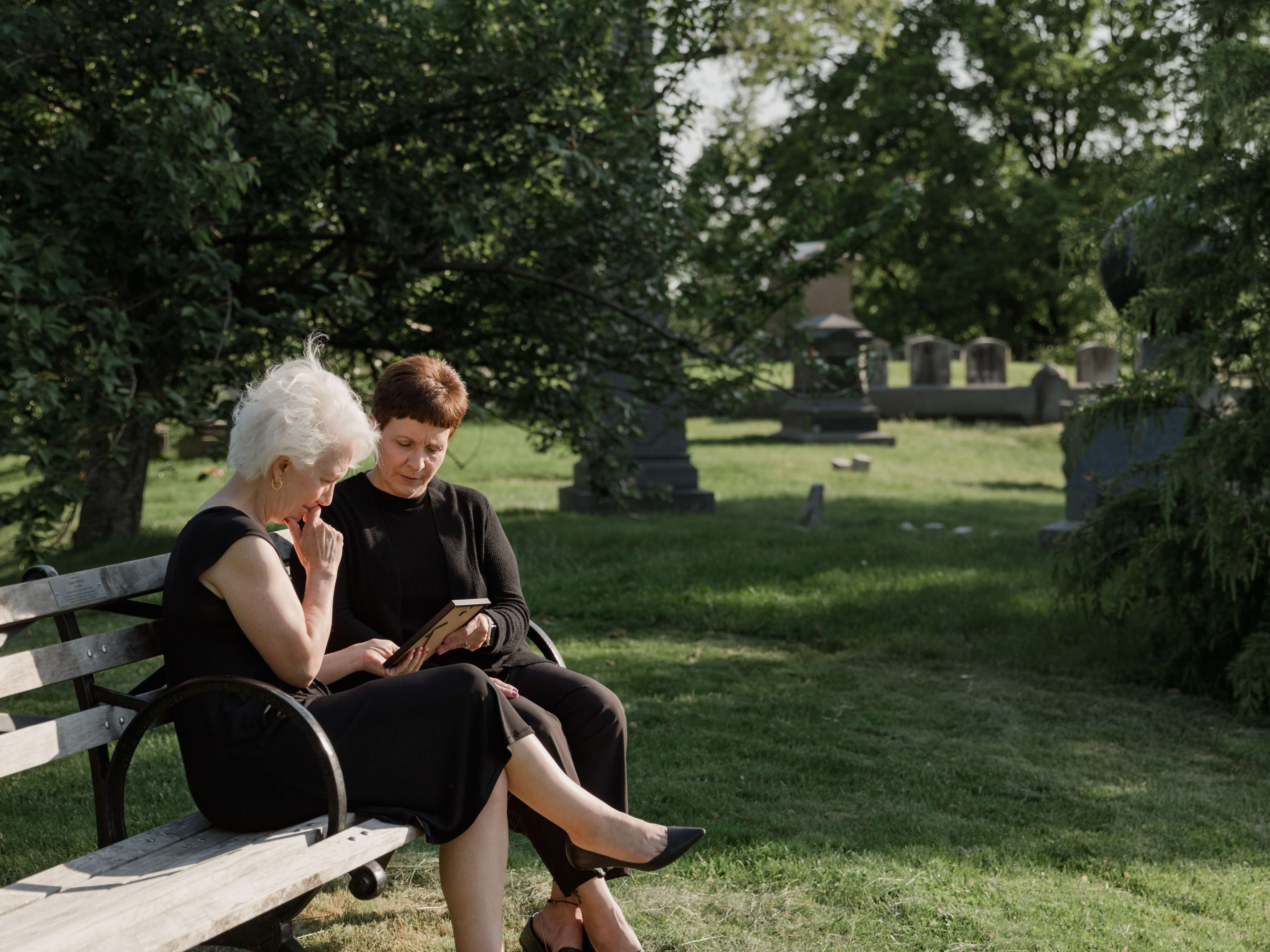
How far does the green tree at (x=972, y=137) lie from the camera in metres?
29.0

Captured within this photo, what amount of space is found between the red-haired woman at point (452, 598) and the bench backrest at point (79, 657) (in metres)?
0.40

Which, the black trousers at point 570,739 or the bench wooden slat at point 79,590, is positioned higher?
the bench wooden slat at point 79,590

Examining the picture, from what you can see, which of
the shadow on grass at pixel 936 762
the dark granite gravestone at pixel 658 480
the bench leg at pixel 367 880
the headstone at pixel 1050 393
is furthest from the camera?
the headstone at pixel 1050 393

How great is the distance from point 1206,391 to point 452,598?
4.18 meters

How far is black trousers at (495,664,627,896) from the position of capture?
9.90ft

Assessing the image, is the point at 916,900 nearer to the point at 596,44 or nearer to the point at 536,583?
the point at 536,583

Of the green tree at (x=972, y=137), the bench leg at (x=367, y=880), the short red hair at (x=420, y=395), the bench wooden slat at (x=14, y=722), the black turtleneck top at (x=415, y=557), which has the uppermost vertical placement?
the green tree at (x=972, y=137)

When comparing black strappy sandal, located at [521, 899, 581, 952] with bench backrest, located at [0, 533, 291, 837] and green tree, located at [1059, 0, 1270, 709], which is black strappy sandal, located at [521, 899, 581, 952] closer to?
bench backrest, located at [0, 533, 291, 837]

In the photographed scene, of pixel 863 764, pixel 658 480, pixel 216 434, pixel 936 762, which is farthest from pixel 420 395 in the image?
pixel 658 480

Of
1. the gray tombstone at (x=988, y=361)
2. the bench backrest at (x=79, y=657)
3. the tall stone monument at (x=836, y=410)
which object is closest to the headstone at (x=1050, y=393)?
the gray tombstone at (x=988, y=361)

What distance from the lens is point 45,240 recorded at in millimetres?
5852

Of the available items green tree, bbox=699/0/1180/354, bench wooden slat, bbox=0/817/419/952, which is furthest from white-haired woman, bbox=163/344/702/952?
green tree, bbox=699/0/1180/354

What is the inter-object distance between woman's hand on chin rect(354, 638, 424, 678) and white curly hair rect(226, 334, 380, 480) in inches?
20.0

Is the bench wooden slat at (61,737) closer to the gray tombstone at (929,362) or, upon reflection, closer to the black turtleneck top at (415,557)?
the black turtleneck top at (415,557)
